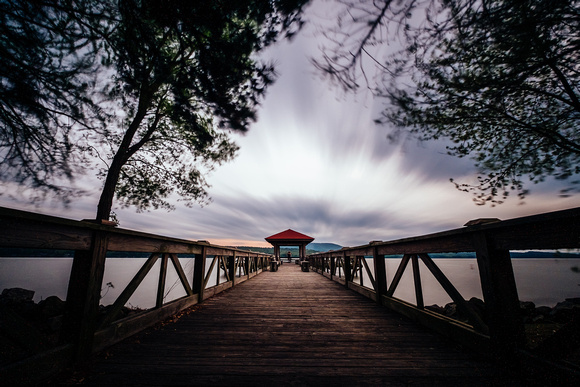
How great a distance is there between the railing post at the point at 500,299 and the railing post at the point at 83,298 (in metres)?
3.63

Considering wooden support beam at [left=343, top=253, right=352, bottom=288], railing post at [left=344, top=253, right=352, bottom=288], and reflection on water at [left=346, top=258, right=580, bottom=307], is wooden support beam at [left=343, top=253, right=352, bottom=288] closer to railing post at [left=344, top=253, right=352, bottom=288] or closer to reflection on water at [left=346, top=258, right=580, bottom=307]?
railing post at [left=344, top=253, right=352, bottom=288]

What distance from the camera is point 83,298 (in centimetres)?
207

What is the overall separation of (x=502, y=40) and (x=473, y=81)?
22.0 inches

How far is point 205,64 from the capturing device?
3.21 m

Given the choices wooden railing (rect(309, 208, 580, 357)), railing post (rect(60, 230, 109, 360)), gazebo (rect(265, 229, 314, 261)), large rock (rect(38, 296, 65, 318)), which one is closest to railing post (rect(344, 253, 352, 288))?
wooden railing (rect(309, 208, 580, 357))

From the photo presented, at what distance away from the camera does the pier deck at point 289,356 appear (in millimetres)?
1817

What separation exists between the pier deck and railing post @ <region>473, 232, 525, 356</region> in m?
0.25

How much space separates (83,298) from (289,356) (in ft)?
6.73

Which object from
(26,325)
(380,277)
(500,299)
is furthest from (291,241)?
(26,325)

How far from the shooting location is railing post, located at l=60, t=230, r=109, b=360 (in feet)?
6.59

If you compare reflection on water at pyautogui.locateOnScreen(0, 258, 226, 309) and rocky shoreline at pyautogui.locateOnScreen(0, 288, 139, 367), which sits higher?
rocky shoreline at pyautogui.locateOnScreen(0, 288, 139, 367)

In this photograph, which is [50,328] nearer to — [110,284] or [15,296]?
[110,284]

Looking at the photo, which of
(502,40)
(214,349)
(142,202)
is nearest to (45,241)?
(214,349)

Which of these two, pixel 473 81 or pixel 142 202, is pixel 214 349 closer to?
pixel 473 81
